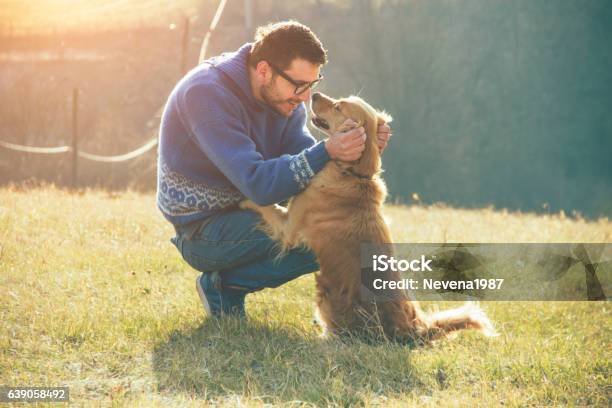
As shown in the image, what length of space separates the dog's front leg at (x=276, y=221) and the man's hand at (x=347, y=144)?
0.51 meters

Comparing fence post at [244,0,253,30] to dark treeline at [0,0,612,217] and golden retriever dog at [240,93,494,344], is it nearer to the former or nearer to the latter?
dark treeline at [0,0,612,217]

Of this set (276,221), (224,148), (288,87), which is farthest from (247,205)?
(288,87)

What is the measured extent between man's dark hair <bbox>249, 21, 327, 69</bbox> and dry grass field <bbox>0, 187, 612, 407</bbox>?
146 cm

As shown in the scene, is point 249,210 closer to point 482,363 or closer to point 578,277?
point 482,363

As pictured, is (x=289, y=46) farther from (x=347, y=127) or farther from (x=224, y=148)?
(x=224, y=148)

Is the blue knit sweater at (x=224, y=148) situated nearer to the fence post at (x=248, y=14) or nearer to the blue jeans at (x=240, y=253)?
the blue jeans at (x=240, y=253)

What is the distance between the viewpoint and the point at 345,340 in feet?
11.4

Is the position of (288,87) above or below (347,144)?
above

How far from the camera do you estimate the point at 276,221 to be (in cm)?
375

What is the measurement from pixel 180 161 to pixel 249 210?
1.58 feet

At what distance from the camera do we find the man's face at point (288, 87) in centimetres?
364

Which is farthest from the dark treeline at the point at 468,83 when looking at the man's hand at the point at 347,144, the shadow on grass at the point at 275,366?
the shadow on grass at the point at 275,366

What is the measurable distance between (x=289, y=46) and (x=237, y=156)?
0.68 m

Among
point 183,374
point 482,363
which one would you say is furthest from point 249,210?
point 482,363
